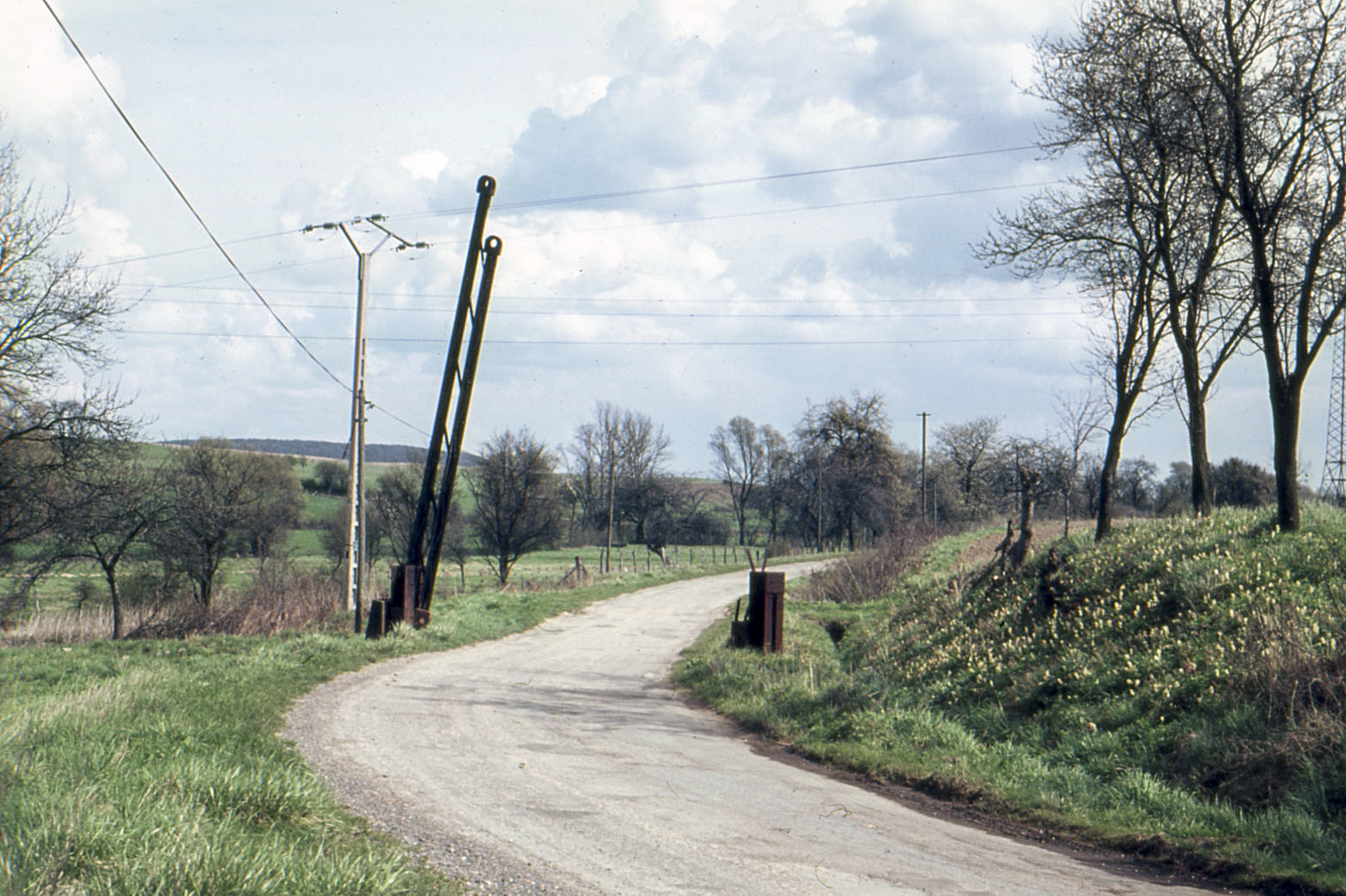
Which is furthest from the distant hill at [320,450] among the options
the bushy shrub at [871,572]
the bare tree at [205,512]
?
the bushy shrub at [871,572]

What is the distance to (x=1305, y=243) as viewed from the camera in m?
17.2

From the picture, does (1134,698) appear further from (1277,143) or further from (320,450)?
(320,450)

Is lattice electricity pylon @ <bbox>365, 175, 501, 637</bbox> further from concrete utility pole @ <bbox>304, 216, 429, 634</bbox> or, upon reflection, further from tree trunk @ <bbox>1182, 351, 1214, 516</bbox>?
tree trunk @ <bbox>1182, 351, 1214, 516</bbox>

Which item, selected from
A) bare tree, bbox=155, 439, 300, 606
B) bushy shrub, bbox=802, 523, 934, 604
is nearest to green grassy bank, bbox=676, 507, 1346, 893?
bushy shrub, bbox=802, 523, 934, 604

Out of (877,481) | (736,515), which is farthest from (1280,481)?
(736,515)

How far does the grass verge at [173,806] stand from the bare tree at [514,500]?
113 ft

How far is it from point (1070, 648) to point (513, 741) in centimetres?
722

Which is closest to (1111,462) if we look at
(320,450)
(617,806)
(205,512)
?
(617,806)

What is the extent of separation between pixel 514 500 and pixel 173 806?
4098 centimetres

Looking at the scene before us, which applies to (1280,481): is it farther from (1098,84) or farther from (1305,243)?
(1098,84)

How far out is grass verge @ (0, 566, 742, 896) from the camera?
432 cm

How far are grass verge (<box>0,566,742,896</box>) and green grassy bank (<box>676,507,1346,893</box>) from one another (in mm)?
5389

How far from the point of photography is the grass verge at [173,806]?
432 cm

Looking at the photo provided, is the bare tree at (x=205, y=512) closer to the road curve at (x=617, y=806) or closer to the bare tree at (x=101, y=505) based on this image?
the bare tree at (x=101, y=505)
